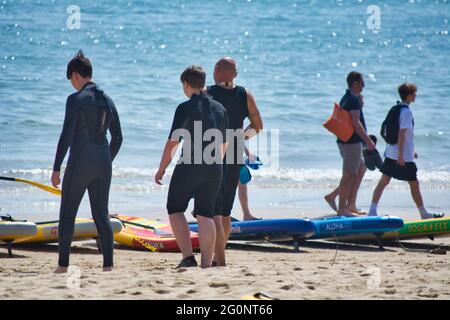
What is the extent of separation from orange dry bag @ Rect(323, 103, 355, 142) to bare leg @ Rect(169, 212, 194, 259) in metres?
3.91

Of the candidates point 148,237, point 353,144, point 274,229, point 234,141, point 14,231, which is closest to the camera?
point 234,141

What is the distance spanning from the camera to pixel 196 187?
6801 millimetres

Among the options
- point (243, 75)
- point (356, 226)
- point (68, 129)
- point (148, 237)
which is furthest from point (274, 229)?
point (243, 75)

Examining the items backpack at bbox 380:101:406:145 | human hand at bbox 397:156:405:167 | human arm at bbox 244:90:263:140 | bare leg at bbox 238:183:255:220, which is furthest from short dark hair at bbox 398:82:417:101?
human arm at bbox 244:90:263:140

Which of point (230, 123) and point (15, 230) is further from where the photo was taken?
point (15, 230)

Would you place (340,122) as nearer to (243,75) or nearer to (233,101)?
(233,101)

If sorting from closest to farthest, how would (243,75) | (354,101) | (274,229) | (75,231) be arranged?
1. (75,231)
2. (274,229)
3. (354,101)
4. (243,75)

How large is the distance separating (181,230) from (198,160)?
0.55 metres

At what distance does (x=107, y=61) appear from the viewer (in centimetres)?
2848

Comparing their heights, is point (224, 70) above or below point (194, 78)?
above

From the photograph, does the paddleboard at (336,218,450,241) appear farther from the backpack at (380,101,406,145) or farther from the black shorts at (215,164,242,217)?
the black shorts at (215,164,242,217)

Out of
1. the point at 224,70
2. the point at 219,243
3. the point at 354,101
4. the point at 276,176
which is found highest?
the point at 354,101
